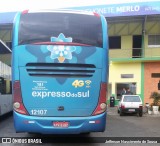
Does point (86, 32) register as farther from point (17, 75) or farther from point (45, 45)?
point (17, 75)

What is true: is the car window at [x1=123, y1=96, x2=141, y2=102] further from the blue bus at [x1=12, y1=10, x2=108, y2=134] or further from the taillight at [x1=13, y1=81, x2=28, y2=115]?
the taillight at [x1=13, y1=81, x2=28, y2=115]

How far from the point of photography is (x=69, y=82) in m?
10.6

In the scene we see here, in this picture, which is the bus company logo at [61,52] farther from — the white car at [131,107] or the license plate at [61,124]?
the white car at [131,107]

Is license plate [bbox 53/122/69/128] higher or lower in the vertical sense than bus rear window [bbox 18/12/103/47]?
lower

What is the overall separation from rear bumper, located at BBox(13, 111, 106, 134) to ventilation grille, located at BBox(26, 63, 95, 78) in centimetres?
123

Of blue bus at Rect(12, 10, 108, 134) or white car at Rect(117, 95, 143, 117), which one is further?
white car at Rect(117, 95, 143, 117)

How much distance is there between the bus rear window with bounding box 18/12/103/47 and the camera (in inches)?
423

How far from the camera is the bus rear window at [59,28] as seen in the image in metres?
10.8

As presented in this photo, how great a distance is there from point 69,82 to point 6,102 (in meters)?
9.37

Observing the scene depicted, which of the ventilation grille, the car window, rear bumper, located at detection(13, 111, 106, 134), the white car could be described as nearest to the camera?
rear bumper, located at detection(13, 111, 106, 134)

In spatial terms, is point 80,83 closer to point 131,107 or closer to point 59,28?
point 59,28

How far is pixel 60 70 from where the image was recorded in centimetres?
1059

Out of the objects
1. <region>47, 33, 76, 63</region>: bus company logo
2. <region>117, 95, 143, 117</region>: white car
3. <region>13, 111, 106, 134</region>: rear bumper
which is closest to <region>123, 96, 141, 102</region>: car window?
<region>117, 95, 143, 117</region>: white car

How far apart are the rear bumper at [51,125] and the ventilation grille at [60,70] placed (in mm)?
1232
